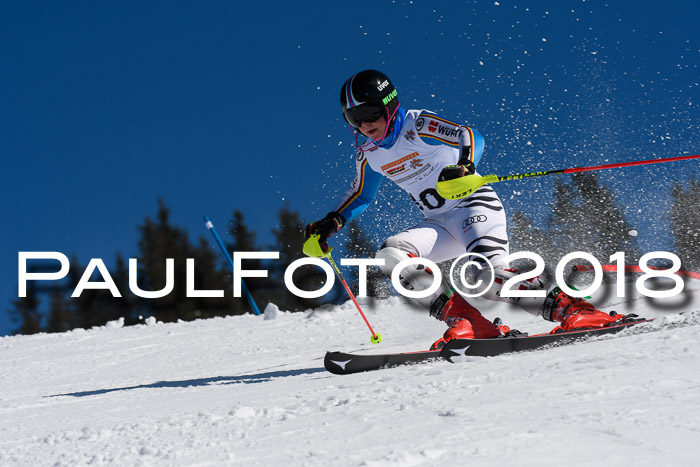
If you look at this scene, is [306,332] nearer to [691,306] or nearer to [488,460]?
[691,306]

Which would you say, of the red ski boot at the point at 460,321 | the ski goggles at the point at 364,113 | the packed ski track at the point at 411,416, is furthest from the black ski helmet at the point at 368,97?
the packed ski track at the point at 411,416

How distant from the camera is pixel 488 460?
162 cm

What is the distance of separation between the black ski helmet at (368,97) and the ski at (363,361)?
1576 mm

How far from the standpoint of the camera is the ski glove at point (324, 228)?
4836mm

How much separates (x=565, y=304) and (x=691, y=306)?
2.61 meters

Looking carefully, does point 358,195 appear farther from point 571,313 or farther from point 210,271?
point 210,271

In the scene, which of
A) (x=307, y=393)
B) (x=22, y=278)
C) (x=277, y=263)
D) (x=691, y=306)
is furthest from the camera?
(x=277, y=263)

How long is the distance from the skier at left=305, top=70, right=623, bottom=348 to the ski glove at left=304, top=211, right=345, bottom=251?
15 mm

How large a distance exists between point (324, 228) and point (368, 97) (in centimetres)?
105

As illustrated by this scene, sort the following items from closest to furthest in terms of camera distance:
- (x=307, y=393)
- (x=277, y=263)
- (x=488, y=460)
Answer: (x=488, y=460), (x=307, y=393), (x=277, y=263)

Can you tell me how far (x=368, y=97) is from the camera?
4.33 meters

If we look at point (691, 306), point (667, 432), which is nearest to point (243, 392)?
point (667, 432)

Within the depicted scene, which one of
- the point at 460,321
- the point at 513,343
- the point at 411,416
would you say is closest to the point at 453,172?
the point at 460,321

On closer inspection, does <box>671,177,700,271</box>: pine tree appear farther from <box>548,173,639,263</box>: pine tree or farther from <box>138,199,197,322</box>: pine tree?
<box>138,199,197,322</box>: pine tree
